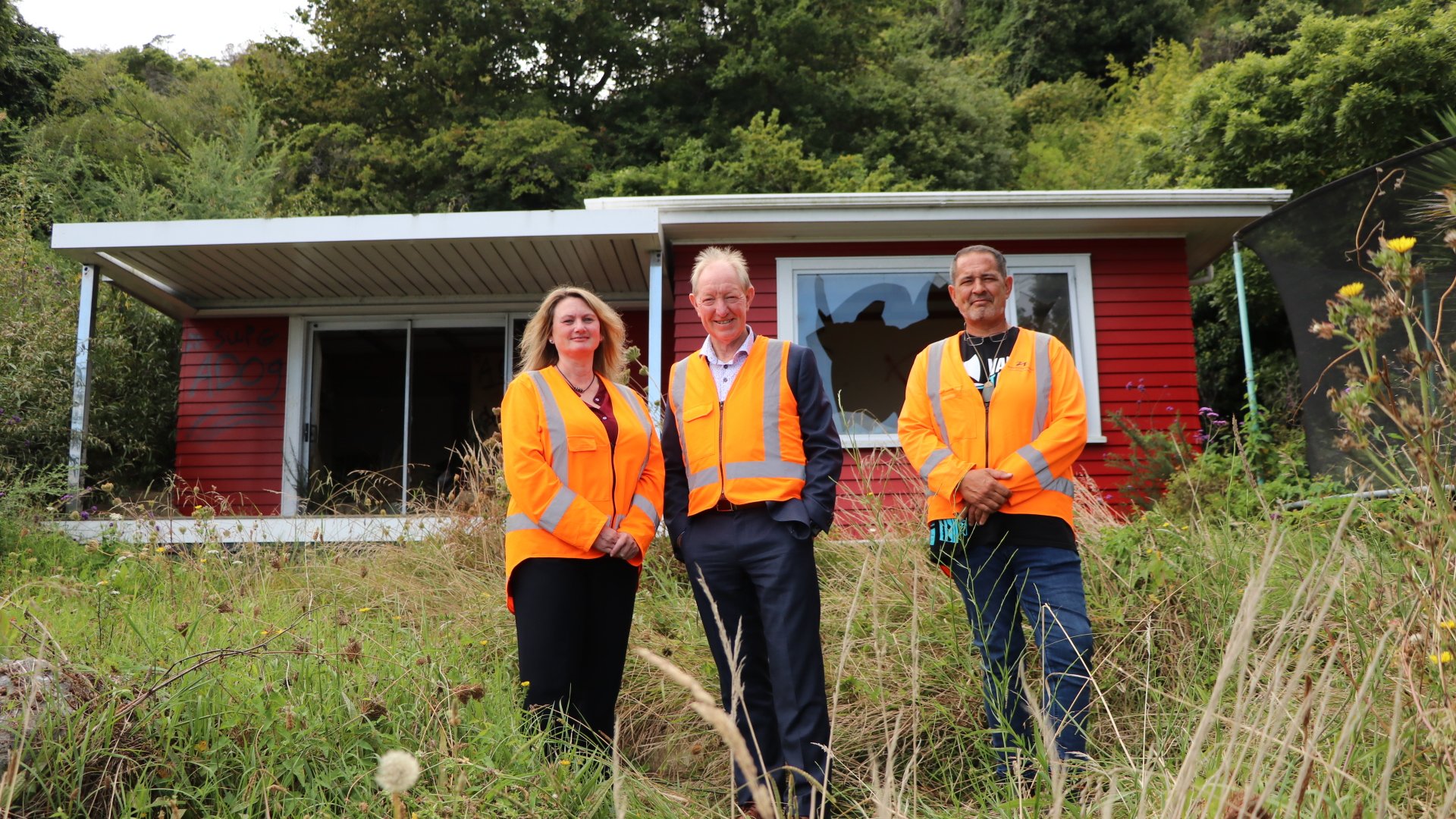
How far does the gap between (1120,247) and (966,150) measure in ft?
39.3

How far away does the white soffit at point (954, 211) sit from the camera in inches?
319

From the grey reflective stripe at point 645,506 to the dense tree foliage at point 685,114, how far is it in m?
11.4

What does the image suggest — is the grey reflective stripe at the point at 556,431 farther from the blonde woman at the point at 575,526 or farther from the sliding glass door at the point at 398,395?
the sliding glass door at the point at 398,395

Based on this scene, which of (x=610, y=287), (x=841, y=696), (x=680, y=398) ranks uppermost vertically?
(x=610, y=287)

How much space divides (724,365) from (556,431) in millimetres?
538

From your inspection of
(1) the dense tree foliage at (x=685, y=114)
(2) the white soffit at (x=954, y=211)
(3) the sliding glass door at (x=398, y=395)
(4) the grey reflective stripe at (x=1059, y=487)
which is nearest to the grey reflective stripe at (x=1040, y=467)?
(4) the grey reflective stripe at (x=1059, y=487)

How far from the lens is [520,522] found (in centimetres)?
315

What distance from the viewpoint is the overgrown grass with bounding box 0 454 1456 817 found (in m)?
1.84

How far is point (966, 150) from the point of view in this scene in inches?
791

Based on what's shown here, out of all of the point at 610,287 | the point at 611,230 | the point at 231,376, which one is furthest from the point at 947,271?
the point at 231,376

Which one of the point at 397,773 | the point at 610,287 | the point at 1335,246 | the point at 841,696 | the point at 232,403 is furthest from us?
the point at 232,403

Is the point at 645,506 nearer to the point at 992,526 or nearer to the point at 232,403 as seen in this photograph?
the point at 992,526

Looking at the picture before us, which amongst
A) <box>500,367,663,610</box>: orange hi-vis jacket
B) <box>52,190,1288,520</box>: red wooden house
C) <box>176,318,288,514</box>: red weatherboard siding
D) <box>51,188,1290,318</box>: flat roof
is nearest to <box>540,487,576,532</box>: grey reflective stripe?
<box>500,367,663,610</box>: orange hi-vis jacket

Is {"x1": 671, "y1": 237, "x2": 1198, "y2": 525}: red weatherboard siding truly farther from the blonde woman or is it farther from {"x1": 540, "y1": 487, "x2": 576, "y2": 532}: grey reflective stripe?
{"x1": 540, "y1": 487, "x2": 576, "y2": 532}: grey reflective stripe
